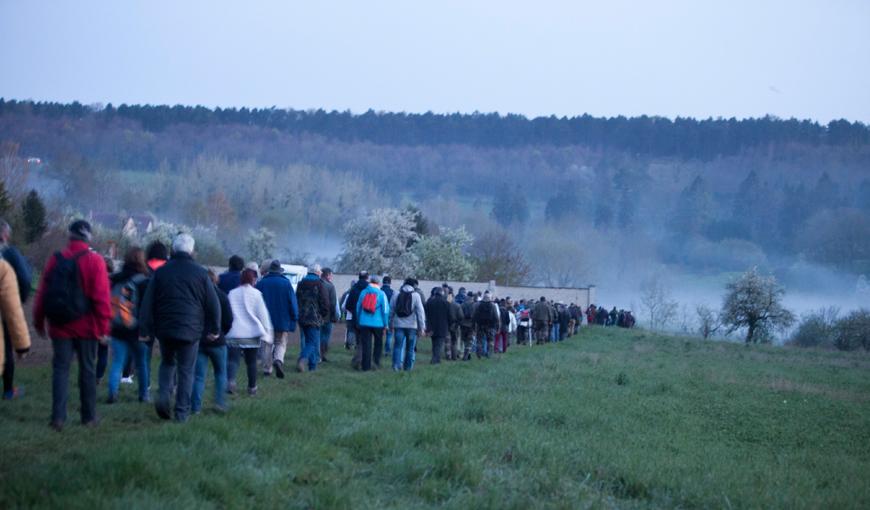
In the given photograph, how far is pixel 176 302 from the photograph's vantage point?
8.50 meters

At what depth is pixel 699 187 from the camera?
140 meters

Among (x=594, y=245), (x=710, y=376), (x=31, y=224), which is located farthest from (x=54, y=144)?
(x=710, y=376)

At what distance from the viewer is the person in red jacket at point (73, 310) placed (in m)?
7.73

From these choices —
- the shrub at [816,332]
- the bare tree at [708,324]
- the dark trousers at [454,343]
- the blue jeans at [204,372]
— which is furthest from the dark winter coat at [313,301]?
the shrub at [816,332]

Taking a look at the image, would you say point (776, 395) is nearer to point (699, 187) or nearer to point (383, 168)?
point (383, 168)

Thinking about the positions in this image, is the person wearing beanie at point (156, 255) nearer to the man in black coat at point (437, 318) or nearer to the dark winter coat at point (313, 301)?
the dark winter coat at point (313, 301)

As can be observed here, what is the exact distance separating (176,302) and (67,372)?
1218 millimetres

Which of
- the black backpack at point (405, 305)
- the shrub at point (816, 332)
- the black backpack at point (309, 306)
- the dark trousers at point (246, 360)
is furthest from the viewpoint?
the shrub at point (816, 332)

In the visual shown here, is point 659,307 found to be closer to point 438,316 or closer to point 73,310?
point 438,316

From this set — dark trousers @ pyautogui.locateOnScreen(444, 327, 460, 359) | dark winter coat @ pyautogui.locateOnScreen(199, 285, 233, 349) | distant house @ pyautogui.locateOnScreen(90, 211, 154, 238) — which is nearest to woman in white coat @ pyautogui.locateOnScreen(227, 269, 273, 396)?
dark winter coat @ pyautogui.locateOnScreen(199, 285, 233, 349)

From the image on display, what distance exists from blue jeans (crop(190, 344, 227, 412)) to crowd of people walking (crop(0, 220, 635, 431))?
0.01m

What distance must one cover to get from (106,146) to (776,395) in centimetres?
9855

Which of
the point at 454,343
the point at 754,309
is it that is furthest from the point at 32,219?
the point at 754,309

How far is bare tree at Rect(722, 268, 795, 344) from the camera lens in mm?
64312
